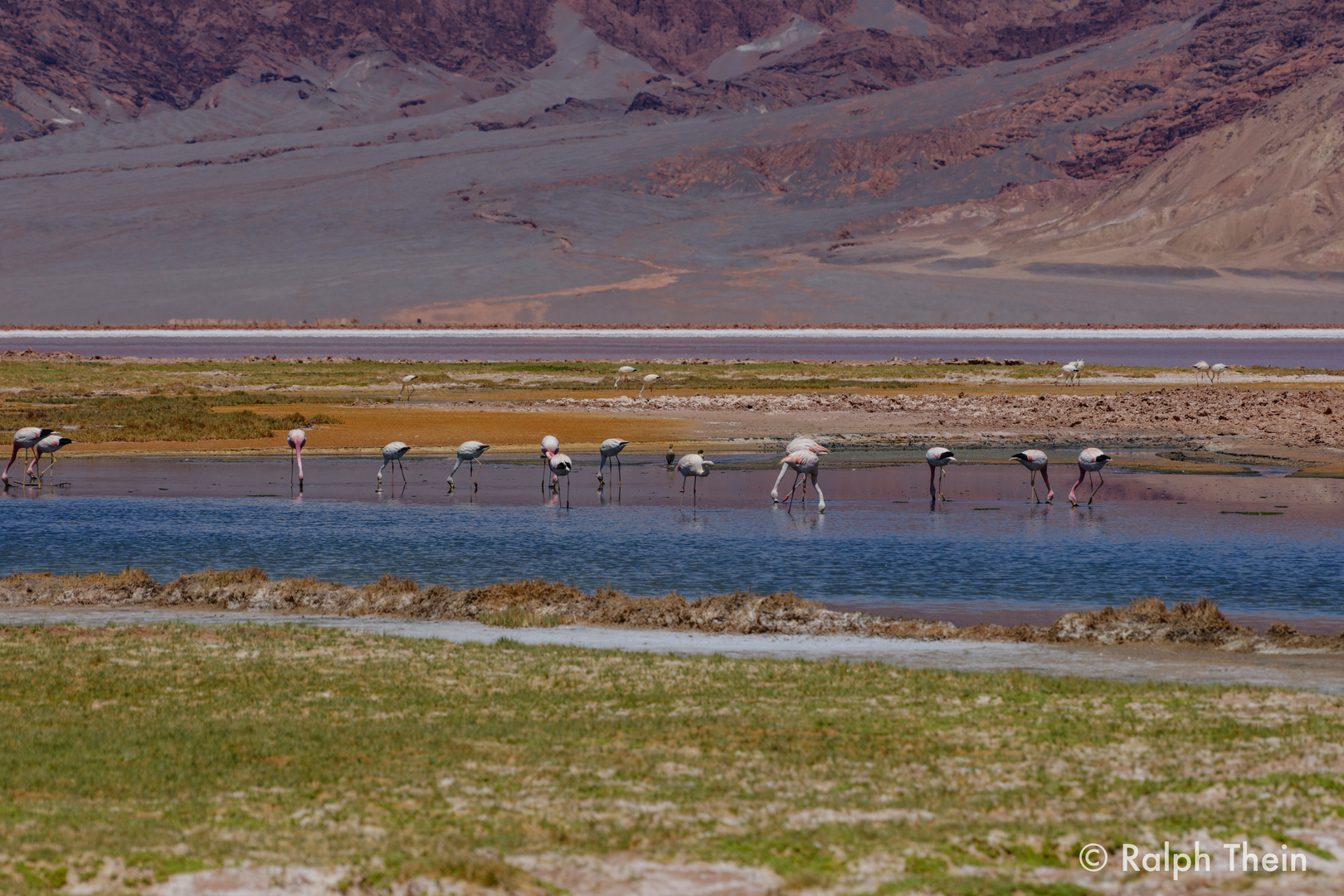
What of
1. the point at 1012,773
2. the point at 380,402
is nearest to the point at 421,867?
the point at 1012,773

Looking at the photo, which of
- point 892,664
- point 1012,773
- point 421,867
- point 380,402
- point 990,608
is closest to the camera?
point 421,867

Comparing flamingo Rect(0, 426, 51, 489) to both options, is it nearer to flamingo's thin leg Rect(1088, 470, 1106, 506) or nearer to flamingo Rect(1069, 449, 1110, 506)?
flamingo Rect(1069, 449, 1110, 506)

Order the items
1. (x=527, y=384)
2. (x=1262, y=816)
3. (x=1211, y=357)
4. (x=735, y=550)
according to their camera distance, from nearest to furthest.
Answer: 1. (x=1262, y=816)
2. (x=735, y=550)
3. (x=527, y=384)
4. (x=1211, y=357)

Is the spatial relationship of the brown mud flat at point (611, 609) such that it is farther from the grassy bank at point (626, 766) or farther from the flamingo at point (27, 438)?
the flamingo at point (27, 438)

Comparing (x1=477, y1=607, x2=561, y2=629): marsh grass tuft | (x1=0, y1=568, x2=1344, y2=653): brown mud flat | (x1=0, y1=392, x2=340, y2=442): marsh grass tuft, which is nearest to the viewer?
(x1=0, y1=568, x2=1344, y2=653): brown mud flat

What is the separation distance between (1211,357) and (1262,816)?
361 ft

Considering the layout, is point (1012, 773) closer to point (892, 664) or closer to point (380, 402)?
point (892, 664)

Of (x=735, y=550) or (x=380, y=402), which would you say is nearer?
(x=735, y=550)

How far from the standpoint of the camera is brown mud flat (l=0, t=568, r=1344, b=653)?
1784 cm

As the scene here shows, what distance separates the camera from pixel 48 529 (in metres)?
28.2

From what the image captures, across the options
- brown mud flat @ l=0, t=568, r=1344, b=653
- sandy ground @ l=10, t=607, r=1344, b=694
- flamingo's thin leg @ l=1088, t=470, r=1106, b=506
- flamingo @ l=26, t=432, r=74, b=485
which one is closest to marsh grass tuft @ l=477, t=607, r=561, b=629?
brown mud flat @ l=0, t=568, r=1344, b=653

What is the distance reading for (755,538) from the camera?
27828mm
